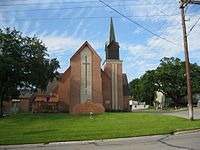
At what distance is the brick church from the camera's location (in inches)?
2077

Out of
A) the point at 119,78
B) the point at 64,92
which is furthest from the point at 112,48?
the point at 64,92

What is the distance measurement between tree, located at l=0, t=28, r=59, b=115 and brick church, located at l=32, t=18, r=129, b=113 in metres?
7.15

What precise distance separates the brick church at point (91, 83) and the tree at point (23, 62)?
7.15 m

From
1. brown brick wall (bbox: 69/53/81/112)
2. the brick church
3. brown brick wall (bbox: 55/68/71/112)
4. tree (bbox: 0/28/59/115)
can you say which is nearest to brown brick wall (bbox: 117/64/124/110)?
the brick church

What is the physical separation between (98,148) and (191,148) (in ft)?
11.5

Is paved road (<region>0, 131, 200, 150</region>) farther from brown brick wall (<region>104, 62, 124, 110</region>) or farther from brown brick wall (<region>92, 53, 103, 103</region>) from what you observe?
brown brick wall (<region>104, 62, 124, 110</region>)

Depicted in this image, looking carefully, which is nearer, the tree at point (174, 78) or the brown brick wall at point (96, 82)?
the brown brick wall at point (96, 82)

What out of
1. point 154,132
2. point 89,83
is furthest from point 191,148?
point 89,83

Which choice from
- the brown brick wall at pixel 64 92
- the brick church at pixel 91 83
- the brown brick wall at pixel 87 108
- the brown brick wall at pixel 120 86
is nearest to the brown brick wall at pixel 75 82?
the brick church at pixel 91 83

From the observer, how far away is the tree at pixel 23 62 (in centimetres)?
4419

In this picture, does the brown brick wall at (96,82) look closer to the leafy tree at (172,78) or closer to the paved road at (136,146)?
the leafy tree at (172,78)

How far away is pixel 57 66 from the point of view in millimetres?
48344

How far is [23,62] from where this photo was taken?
44.8 meters

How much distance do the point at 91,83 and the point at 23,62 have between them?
13.5m
